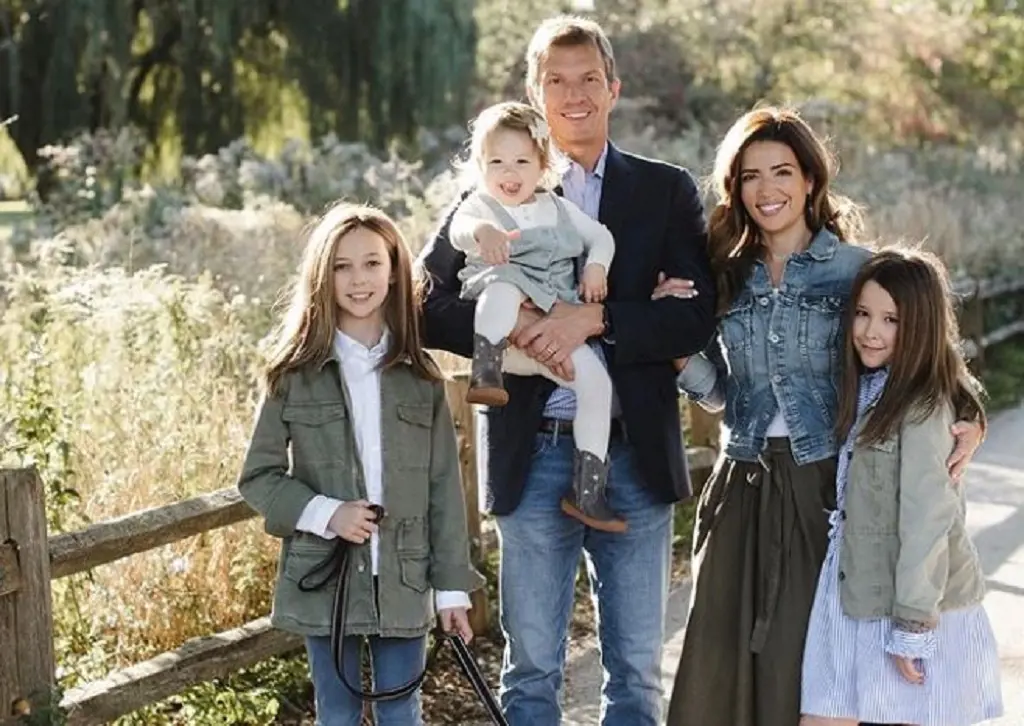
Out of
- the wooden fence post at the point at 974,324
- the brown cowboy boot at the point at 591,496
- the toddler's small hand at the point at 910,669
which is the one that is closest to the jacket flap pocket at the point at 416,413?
the brown cowboy boot at the point at 591,496

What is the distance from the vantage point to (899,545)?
334 cm

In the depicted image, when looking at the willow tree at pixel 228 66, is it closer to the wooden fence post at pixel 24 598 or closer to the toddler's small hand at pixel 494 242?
the wooden fence post at pixel 24 598

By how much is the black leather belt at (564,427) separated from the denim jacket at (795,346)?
0.26 meters

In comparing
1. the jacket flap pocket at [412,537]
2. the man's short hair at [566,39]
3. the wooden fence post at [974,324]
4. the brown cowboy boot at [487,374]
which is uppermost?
the man's short hair at [566,39]

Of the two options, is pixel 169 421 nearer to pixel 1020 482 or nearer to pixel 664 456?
pixel 664 456

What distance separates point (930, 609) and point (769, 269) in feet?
2.77

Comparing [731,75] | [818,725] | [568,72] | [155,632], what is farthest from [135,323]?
[731,75]

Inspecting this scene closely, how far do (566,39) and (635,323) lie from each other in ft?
2.24

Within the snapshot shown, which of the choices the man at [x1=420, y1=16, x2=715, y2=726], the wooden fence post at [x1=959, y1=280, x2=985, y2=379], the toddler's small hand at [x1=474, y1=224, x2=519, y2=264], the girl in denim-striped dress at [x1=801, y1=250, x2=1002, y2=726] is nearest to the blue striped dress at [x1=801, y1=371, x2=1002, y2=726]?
the girl in denim-striped dress at [x1=801, y1=250, x2=1002, y2=726]

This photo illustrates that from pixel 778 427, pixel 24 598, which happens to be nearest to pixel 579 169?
pixel 778 427

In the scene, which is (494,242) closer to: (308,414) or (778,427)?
(308,414)

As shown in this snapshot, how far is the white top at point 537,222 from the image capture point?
3529mm

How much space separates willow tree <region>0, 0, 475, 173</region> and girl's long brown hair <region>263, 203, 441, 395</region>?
40.2 ft

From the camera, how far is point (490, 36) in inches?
902
